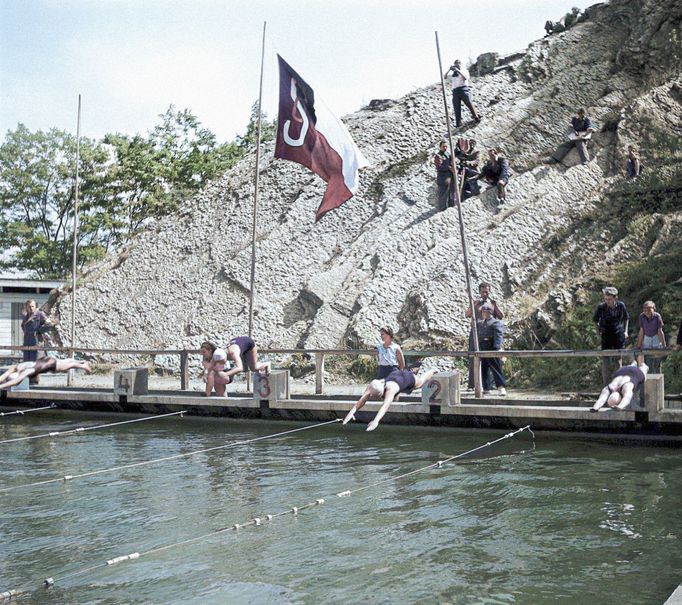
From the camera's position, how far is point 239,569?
8.55 m

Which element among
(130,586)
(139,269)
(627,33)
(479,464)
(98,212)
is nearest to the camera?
(130,586)

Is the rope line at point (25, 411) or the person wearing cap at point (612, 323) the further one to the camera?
the rope line at point (25, 411)

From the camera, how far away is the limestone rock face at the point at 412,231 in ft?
79.2

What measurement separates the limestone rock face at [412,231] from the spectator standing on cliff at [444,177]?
42 centimetres

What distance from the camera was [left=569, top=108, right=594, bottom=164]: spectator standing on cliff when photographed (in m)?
27.3

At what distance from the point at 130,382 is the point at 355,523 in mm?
9700

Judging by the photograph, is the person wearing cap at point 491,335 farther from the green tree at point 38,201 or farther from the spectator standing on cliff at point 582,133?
the green tree at point 38,201

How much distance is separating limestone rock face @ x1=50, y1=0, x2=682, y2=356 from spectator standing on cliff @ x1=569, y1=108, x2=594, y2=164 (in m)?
0.40

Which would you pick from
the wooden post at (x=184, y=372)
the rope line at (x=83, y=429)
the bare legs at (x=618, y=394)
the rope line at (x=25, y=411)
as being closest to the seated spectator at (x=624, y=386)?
the bare legs at (x=618, y=394)

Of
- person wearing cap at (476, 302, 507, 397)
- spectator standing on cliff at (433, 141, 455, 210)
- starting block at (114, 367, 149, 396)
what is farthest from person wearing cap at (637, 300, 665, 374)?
spectator standing on cliff at (433, 141, 455, 210)

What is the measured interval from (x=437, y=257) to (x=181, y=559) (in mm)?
17357

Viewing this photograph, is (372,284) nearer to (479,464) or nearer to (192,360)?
(192,360)

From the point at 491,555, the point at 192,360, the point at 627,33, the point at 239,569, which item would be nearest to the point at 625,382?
the point at 491,555

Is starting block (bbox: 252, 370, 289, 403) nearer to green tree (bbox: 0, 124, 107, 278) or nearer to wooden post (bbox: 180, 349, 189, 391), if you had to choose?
wooden post (bbox: 180, 349, 189, 391)
